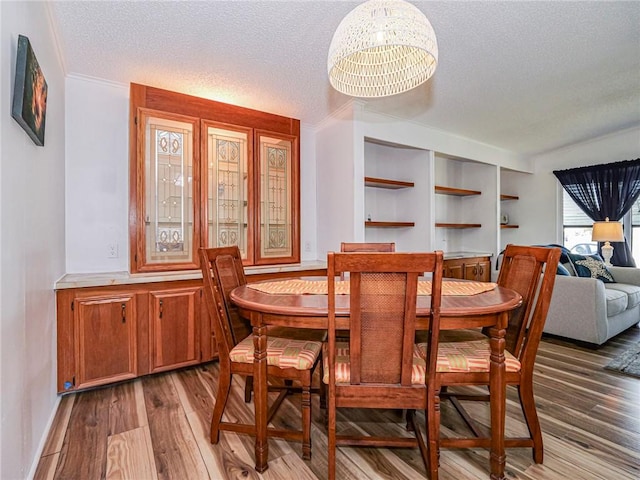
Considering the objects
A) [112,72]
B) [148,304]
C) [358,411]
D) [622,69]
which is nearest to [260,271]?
[148,304]

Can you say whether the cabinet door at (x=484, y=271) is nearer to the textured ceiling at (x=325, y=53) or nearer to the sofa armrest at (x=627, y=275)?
the sofa armrest at (x=627, y=275)

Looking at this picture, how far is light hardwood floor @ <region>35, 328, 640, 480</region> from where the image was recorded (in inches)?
59.0

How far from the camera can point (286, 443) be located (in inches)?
67.6

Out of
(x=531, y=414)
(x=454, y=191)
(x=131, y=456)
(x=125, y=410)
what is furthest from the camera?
(x=454, y=191)

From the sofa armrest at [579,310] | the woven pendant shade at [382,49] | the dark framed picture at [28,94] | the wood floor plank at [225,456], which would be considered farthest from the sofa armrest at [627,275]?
the dark framed picture at [28,94]

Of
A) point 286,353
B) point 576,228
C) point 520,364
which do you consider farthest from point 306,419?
point 576,228

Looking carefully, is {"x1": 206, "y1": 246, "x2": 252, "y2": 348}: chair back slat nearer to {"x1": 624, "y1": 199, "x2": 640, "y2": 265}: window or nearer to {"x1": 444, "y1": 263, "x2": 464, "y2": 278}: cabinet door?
{"x1": 444, "y1": 263, "x2": 464, "y2": 278}: cabinet door

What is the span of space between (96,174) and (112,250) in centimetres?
63

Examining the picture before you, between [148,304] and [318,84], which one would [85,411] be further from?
[318,84]

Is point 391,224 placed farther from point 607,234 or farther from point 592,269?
point 607,234

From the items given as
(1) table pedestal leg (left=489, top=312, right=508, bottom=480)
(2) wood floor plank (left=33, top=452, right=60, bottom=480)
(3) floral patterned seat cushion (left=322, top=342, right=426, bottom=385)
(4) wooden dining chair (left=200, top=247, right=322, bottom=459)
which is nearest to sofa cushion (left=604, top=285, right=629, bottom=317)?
(1) table pedestal leg (left=489, top=312, right=508, bottom=480)

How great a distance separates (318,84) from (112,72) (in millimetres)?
1638

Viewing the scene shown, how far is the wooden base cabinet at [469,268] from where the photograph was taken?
4012mm

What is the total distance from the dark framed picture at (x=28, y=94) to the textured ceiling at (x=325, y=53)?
654 millimetres
